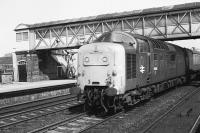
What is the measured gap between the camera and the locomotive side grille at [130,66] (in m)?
12.2

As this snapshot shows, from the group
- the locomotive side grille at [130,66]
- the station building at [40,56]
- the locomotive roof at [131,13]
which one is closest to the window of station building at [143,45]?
the locomotive side grille at [130,66]

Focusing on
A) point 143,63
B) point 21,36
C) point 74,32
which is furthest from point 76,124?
point 21,36

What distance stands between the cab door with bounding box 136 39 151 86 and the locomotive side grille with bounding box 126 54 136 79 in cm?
49

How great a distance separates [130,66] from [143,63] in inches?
67.8

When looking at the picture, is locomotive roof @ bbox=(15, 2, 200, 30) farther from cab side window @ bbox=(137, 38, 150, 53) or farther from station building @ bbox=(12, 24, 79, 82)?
cab side window @ bbox=(137, 38, 150, 53)

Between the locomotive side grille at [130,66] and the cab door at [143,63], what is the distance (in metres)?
0.49

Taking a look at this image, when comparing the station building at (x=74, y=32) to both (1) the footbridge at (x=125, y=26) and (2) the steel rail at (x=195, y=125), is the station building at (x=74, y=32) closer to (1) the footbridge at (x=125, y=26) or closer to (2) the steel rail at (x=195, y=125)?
(1) the footbridge at (x=125, y=26)

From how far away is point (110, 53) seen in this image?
11.7 meters

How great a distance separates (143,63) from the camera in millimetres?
13945

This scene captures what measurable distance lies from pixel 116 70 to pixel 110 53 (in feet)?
2.53

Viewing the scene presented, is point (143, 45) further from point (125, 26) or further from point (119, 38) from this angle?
point (125, 26)

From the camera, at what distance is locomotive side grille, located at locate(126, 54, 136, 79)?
12.2 meters

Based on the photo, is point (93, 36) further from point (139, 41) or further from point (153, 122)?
point (153, 122)

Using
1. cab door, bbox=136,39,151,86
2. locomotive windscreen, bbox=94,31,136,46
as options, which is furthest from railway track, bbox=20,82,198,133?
locomotive windscreen, bbox=94,31,136,46
